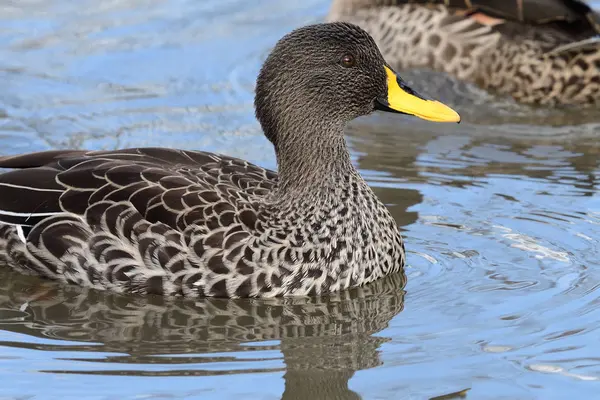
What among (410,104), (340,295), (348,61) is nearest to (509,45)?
(410,104)

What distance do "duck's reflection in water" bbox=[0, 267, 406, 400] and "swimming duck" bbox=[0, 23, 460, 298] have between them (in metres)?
0.09

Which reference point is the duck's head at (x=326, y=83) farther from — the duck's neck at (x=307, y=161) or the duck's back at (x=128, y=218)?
the duck's back at (x=128, y=218)

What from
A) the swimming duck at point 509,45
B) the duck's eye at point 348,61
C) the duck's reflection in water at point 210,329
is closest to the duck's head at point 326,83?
the duck's eye at point 348,61

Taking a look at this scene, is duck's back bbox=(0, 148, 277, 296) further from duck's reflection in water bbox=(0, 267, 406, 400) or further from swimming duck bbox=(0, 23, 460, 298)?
duck's reflection in water bbox=(0, 267, 406, 400)

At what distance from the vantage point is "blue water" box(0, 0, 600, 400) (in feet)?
22.1

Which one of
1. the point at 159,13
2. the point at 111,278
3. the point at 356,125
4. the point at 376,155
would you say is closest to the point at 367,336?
the point at 111,278

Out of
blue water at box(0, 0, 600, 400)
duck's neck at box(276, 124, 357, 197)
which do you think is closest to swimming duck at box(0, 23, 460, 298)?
duck's neck at box(276, 124, 357, 197)

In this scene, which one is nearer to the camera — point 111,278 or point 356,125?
point 111,278

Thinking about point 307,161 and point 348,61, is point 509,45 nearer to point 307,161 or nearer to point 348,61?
point 348,61

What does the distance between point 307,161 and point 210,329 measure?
129cm

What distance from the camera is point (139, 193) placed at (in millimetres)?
7750

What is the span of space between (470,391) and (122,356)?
6.05ft

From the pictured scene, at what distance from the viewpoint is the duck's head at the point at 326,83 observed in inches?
312

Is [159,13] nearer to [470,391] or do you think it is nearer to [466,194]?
[466,194]
